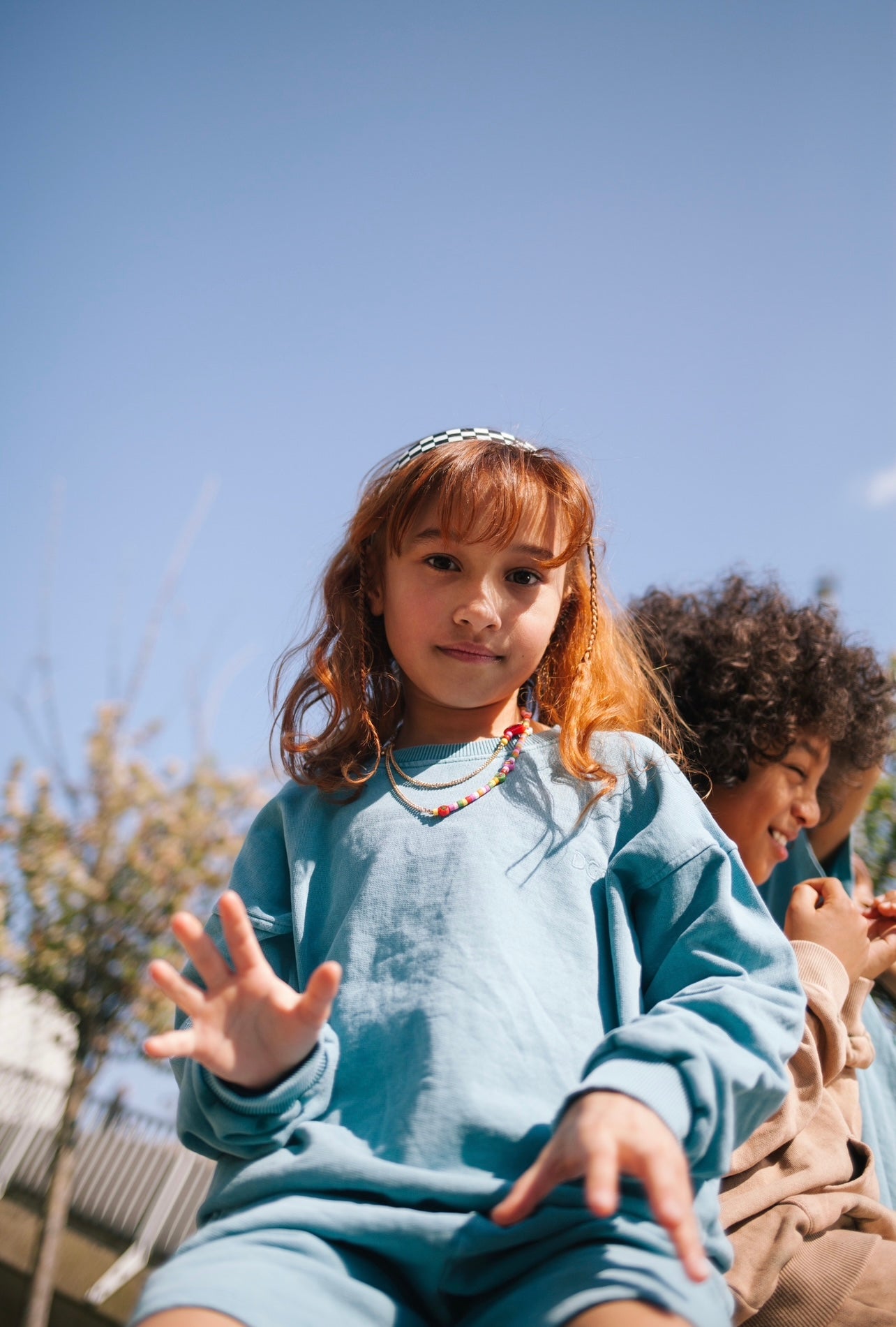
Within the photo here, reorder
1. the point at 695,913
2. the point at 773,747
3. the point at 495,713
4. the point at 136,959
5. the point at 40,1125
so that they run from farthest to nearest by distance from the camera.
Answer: the point at 40,1125
the point at 136,959
the point at 773,747
the point at 495,713
the point at 695,913

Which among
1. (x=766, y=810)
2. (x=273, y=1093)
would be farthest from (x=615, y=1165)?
(x=766, y=810)

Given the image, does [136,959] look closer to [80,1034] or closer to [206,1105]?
[80,1034]

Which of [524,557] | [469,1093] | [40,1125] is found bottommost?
[40,1125]

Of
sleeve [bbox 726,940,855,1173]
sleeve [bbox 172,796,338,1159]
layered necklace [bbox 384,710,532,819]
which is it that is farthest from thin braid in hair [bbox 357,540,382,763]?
sleeve [bbox 726,940,855,1173]

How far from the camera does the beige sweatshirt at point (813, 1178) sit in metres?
1.65

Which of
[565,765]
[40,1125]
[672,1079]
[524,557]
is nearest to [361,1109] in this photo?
[672,1079]

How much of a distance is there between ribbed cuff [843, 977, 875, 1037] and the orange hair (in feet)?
2.01

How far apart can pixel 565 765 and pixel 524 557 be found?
36cm

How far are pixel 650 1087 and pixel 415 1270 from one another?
372mm

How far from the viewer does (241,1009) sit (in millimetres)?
1334

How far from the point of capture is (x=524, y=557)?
179cm

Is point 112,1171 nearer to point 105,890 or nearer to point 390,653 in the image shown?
point 105,890

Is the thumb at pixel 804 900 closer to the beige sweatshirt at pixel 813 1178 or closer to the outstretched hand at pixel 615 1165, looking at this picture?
the beige sweatshirt at pixel 813 1178

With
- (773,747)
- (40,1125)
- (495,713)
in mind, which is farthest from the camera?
(40,1125)
